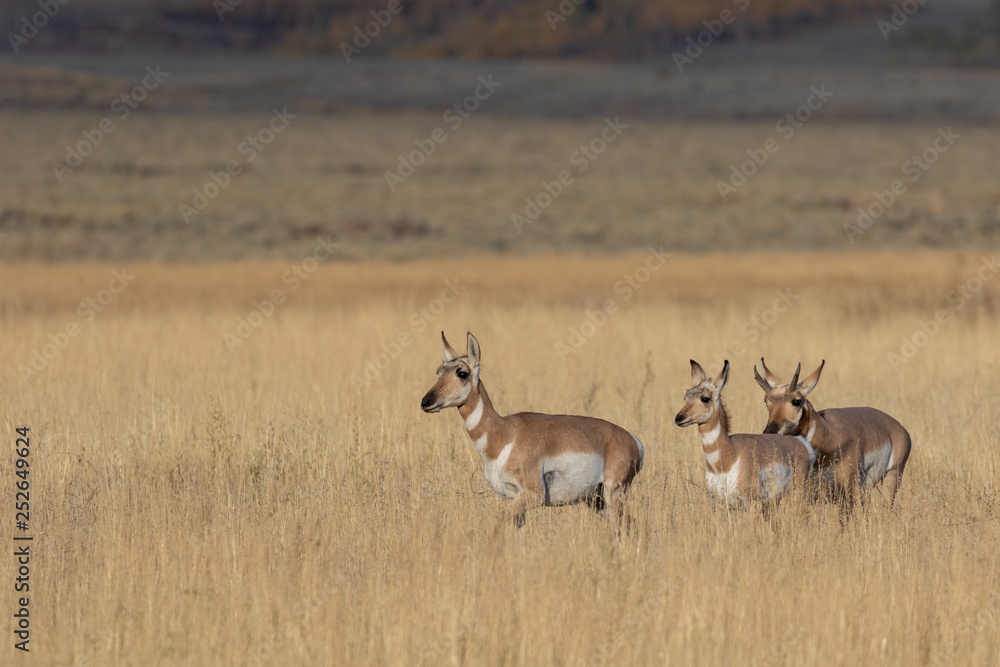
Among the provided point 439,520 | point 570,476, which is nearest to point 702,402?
point 570,476

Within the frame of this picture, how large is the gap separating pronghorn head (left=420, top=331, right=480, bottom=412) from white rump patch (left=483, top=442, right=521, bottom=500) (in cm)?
41

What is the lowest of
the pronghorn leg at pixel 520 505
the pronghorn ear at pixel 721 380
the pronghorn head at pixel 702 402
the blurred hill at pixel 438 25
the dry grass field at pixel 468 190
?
the pronghorn leg at pixel 520 505

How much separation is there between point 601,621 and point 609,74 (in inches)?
3653

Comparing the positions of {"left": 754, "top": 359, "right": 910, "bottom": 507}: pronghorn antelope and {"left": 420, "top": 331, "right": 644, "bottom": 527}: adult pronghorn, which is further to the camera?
{"left": 754, "top": 359, "right": 910, "bottom": 507}: pronghorn antelope

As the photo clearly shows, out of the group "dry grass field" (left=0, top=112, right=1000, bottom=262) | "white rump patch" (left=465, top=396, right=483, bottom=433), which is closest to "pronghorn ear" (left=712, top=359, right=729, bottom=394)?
"white rump patch" (left=465, top=396, right=483, bottom=433)

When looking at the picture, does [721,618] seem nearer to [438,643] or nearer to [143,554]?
[438,643]

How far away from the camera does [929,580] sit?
673 centimetres

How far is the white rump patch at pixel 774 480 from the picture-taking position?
24.6 feet

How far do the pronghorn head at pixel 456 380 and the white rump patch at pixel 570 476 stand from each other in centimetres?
66

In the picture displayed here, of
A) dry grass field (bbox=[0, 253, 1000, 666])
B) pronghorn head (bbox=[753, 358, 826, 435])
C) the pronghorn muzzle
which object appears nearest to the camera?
dry grass field (bbox=[0, 253, 1000, 666])

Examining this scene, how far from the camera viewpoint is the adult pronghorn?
23.6 feet

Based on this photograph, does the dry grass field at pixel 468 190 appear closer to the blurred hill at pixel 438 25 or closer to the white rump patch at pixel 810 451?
the white rump patch at pixel 810 451

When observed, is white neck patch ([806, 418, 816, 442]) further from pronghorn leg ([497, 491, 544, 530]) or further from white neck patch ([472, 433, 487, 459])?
white neck patch ([472, 433, 487, 459])

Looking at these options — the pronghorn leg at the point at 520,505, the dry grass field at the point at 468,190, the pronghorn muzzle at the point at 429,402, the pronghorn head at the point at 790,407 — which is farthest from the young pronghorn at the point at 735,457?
the dry grass field at the point at 468,190
